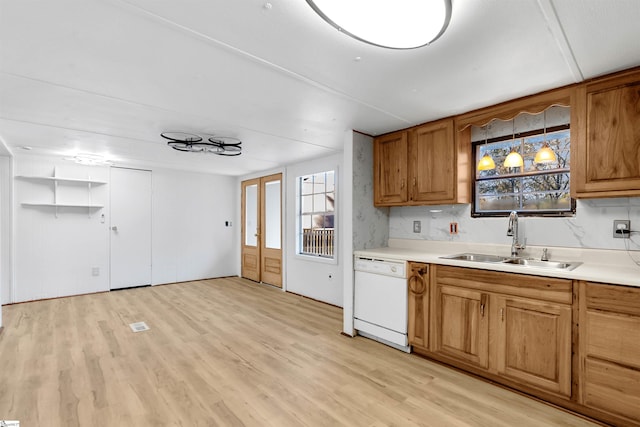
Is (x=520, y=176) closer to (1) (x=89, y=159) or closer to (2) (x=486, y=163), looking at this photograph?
(2) (x=486, y=163)

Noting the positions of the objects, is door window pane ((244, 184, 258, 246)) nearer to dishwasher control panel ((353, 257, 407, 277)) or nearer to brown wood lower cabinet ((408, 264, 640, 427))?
dishwasher control panel ((353, 257, 407, 277))

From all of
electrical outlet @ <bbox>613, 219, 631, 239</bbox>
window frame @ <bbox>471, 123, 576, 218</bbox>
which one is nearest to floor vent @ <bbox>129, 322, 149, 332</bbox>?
window frame @ <bbox>471, 123, 576, 218</bbox>

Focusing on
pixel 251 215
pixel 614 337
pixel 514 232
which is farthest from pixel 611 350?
pixel 251 215

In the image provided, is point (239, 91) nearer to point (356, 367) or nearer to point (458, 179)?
point (458, 179)

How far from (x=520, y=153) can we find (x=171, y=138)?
Answer: 12.5 ft

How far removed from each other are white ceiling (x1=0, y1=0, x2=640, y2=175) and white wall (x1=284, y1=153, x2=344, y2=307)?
1.54 m

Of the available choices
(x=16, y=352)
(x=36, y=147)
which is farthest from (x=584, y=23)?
(x=36, y=147)

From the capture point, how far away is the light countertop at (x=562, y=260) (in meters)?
1.95

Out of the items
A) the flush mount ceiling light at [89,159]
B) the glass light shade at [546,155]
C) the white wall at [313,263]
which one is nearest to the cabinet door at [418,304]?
the glass light shade at [546,155]

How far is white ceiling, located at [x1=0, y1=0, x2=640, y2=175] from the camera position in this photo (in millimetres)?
1518

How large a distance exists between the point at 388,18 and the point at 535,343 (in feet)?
7.54

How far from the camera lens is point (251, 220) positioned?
675cm

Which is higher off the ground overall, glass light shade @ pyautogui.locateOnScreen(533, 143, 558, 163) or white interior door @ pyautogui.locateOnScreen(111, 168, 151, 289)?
glass light shade @ pyautogui.locateOnScreen(533, 143, 558, 163)

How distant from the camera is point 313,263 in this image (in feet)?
16.6
